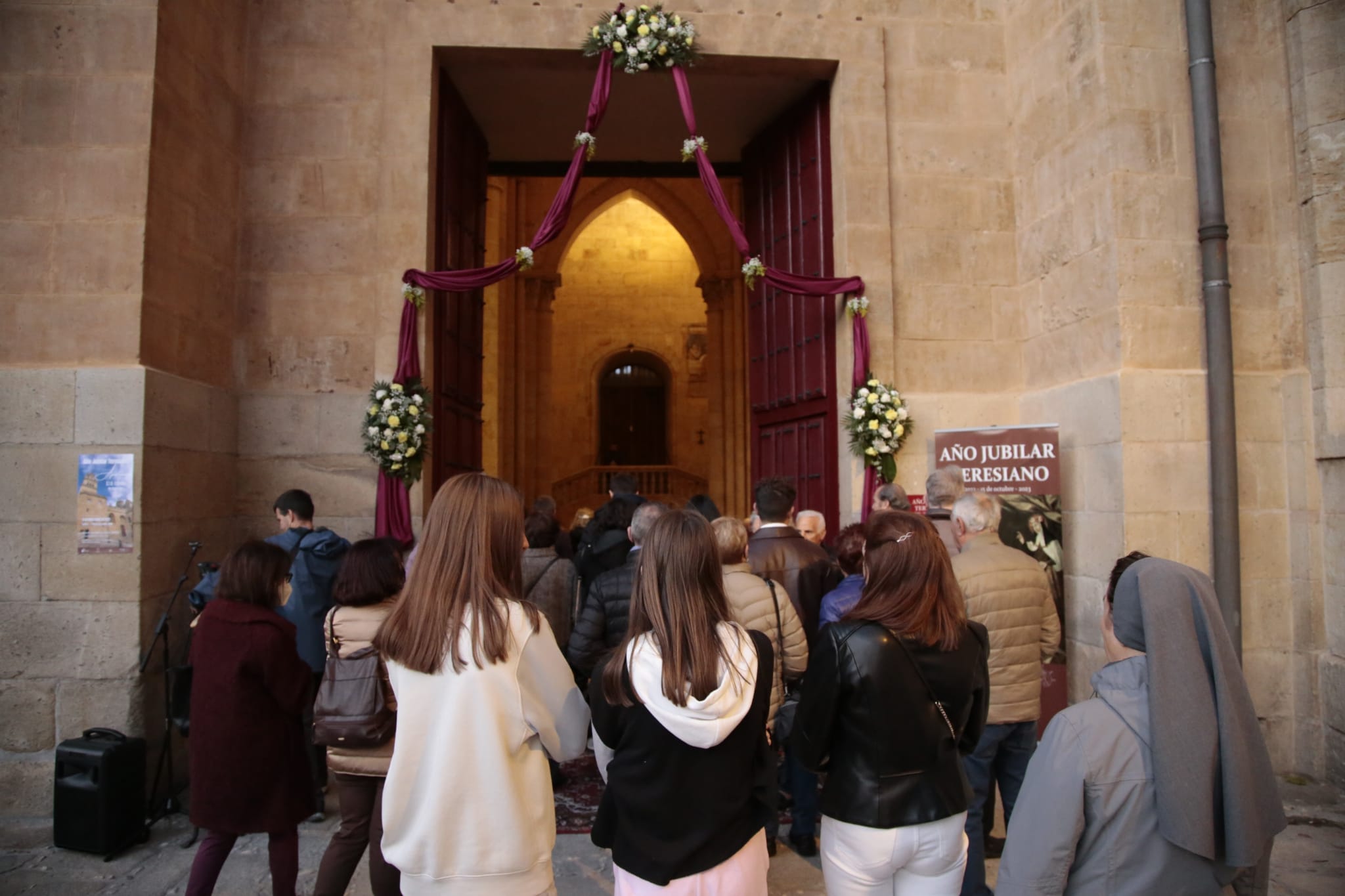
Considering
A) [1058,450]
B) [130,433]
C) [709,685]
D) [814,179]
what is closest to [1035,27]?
[814,179]

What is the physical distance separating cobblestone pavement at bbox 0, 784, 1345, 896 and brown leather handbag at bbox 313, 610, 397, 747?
1354 millimetres

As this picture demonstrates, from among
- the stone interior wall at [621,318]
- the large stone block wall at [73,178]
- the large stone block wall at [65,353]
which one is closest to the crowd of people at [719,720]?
the large stone block wall at [65,353]

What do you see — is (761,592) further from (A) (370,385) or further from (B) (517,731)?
(A) (370,385)

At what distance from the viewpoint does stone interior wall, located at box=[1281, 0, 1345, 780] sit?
5176 mm

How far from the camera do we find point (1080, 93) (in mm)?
5762

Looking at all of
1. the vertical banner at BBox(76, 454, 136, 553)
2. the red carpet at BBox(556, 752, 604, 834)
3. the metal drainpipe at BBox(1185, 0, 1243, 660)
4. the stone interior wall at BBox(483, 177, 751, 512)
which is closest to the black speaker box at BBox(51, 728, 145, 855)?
the vertical banner at BBox(76, 454, 136, 553)

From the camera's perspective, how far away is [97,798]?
164 inches

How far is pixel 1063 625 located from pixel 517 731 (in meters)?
4.60

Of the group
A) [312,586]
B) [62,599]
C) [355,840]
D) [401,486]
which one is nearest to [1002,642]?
[355,840]

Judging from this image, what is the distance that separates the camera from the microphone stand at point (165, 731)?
15.0ft

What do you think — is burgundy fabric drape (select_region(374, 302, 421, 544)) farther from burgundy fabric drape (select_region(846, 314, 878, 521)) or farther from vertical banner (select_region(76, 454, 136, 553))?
burgundy fabric drape (select_region(846, 314, 878, 521))

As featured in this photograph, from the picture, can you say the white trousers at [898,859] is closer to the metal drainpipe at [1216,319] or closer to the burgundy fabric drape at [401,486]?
the metal drainpipe at [1216,319]

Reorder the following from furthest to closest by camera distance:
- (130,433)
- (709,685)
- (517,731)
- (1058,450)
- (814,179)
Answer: (814,179) < (1058,450) < (130,433) < (517,731) < (709,685)

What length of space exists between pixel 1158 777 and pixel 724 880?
1.06 m
